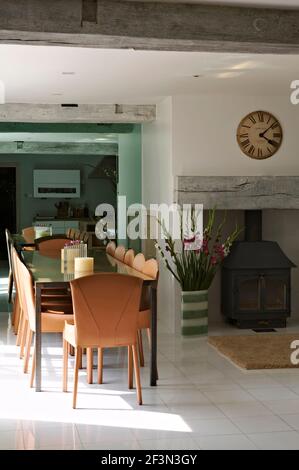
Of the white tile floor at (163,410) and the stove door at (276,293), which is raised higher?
the stove door at (276,293)

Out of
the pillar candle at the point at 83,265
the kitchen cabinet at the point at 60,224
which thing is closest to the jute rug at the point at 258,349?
the pillar candle at the point at 83,265

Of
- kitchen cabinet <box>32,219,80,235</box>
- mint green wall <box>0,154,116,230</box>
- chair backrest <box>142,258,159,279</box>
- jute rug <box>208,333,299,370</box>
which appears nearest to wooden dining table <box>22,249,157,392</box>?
chair backrest <box>142,258,159,279</box>

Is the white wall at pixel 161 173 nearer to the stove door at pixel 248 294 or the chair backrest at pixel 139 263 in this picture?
the stove door at pixel 248 294

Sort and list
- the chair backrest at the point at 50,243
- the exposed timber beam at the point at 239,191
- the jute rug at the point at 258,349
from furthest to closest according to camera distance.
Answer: the chair backrest at the point at 50,243 < the exposed timber beam at the point at 239,191 < the jute rug at the point at 258,349

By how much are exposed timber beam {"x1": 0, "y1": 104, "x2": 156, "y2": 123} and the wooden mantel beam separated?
4.21m

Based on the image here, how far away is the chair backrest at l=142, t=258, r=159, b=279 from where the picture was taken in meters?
5.53

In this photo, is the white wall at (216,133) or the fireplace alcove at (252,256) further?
the white wall at (216,133)

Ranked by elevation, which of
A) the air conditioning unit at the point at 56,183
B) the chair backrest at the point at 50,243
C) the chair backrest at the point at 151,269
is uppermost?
the air conditioning unit at the point at 56,183

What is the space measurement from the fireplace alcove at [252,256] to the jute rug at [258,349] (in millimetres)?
462

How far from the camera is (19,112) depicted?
8297 millimetres

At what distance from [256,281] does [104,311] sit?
3.24 metres

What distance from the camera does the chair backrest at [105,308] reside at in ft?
15.6

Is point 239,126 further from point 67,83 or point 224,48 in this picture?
point 224,48
